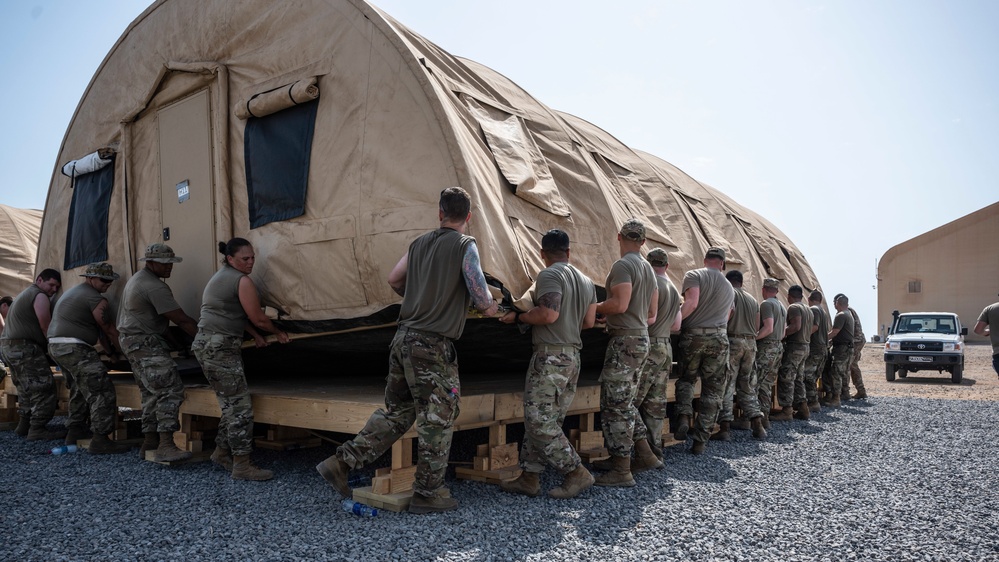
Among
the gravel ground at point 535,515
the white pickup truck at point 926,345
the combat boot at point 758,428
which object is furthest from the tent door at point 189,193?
the white pickup truck at point 926,345

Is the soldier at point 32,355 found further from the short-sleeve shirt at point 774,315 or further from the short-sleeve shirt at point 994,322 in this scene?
the short-sleeve shirt at point 994,322

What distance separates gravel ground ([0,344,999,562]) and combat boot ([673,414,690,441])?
0.56m

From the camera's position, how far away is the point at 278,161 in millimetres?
5879

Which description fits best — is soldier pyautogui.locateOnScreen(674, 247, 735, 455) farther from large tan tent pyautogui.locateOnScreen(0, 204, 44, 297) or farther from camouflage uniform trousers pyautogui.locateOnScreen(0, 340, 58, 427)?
large tan tent pyautogui.locateOnScreen(0, 204, 44, 297)

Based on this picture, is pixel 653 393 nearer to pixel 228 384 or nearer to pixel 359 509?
pixel 359 509

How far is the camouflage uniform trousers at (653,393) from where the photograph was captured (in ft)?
19.4

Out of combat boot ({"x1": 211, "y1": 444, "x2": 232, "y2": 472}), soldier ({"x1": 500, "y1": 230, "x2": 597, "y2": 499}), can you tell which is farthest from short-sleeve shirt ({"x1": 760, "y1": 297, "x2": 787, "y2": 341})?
combat boot ({"x1": 211, "y1": 444, "x2": 232, "y2": 472})

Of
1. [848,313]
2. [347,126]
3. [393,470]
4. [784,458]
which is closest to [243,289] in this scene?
[347,126]

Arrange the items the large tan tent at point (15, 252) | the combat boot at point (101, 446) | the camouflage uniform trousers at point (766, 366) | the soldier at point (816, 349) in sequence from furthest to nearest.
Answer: the large tan tent at point (15, 252) < the soldier at point (816, 349) < the camouflage uniform trousers at point (766, 366) < the combat boot at point (101, 446)

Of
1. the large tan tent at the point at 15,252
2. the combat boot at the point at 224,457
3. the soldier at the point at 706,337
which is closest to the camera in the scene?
the combat boot at the point at 224,457

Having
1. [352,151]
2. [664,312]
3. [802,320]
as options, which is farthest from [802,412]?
[352,151]

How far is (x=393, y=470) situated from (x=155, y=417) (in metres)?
2.68

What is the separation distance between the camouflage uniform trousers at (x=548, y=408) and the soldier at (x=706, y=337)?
97.3 inches

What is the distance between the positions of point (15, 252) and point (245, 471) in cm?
1321
